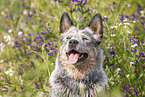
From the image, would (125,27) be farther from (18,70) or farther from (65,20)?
(18,70)

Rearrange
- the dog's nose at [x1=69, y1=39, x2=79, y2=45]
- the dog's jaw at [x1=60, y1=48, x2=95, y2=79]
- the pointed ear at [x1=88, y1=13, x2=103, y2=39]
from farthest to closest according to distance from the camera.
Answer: the pointed ear at [x1=88, y1=13, x2=103, y2=39], the dog's jaw at [x1=60, y1=48, x2=95, y2=79], the dog's nose at [x1=69, y1=39, x2=79, y2=45]

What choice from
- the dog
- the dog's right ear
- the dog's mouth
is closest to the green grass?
the dog

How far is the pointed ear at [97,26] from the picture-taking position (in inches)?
133

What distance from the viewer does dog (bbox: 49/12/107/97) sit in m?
3.08

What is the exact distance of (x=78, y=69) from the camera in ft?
10.6

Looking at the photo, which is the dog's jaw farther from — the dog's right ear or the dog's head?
the dog's right ear

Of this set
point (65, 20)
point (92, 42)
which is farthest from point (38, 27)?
point (92, 42)

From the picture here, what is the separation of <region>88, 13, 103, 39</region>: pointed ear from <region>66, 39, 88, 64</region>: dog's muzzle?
517 mm

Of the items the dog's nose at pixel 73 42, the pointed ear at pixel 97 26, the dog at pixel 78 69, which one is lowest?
the dog at pixel 78 69

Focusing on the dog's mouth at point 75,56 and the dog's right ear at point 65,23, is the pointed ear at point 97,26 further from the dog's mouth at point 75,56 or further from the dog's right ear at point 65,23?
the dog's mouth at point 75,56

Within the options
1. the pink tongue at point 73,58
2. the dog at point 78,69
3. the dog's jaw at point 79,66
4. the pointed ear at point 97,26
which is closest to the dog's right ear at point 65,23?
the dog at point 78,69

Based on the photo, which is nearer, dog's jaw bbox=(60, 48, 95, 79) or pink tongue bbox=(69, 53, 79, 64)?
pink tongue bbox=(69, 53, 79, 64)

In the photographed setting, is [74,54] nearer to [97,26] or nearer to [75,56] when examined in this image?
[75,56]

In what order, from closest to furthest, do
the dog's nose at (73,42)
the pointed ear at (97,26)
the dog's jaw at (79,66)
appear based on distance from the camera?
1. the dog's nose at (73,42)
2. the dog's jaw at (79,66)
3. the pointed ear at (97,26)
